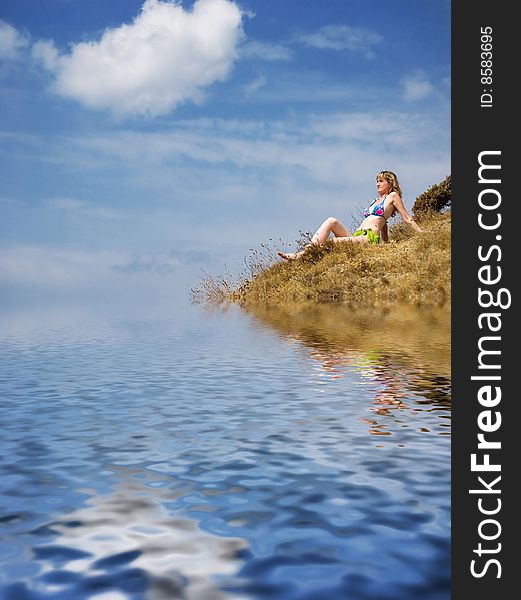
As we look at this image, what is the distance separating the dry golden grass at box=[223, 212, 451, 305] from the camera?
18.6 m

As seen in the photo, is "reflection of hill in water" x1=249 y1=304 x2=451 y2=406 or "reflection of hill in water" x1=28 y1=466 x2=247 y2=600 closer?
"reflection of hill in water" x1=28 y1=466 x2=247 y2=600

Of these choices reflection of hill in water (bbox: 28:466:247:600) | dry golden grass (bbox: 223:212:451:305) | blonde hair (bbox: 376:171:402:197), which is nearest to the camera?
reflection of hill in water (bbox: 28:466:247:600)

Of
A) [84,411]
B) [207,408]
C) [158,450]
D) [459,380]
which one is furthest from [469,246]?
[84,411]

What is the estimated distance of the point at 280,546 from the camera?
273cm

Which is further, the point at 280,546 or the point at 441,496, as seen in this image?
the point at 441,496

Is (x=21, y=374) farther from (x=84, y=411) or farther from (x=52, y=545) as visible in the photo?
(x=52, y=545)

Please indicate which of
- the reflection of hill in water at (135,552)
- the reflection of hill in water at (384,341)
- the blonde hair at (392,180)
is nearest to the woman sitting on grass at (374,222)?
the blonde hair at (392,180)

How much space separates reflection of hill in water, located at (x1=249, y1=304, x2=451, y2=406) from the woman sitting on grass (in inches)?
163

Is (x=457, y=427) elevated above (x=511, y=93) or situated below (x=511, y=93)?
below

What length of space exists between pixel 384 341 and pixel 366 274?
10.1 meters

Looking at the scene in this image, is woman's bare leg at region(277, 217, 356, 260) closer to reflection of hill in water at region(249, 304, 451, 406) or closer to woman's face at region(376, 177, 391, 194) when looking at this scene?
woman's face at region(376, 177, 391, 194)

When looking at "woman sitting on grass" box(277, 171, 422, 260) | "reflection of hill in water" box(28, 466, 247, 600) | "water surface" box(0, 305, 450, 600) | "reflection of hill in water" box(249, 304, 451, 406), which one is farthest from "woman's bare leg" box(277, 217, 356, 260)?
"reflection of hill in water" box(28, 466, 247, 600)

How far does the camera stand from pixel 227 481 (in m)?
3.56

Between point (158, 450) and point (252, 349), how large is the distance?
531cm
